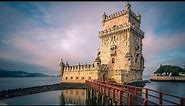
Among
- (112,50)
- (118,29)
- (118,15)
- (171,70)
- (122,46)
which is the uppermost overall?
(118,15)

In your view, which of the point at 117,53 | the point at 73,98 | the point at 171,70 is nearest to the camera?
the point at 73,98

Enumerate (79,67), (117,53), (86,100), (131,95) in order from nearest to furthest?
1. (131,95)
2. (86,100)
3. (117,53)
4. (79,67)

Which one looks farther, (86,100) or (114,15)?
(114,15)

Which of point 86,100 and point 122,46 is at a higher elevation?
point 122,46

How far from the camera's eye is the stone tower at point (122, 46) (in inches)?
1350

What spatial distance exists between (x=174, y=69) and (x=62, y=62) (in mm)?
64850

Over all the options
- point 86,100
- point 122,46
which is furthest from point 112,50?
point 86,100

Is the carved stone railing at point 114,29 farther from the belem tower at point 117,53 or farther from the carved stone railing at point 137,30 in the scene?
the carved stone railing at point 137,30

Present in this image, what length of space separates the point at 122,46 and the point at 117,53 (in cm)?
195

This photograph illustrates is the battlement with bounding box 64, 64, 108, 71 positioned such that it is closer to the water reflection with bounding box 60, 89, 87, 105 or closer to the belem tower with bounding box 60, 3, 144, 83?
the belem tower with bounding box 60, 3, 144, 83

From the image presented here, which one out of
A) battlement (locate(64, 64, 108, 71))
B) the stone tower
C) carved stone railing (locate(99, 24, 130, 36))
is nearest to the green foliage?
the stone tower

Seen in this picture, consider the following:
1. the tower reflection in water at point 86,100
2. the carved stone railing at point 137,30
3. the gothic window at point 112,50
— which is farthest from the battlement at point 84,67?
the tower reflection in water at point 86,100

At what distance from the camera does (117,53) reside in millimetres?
36344

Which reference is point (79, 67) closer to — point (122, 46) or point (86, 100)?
point (122, 46)
